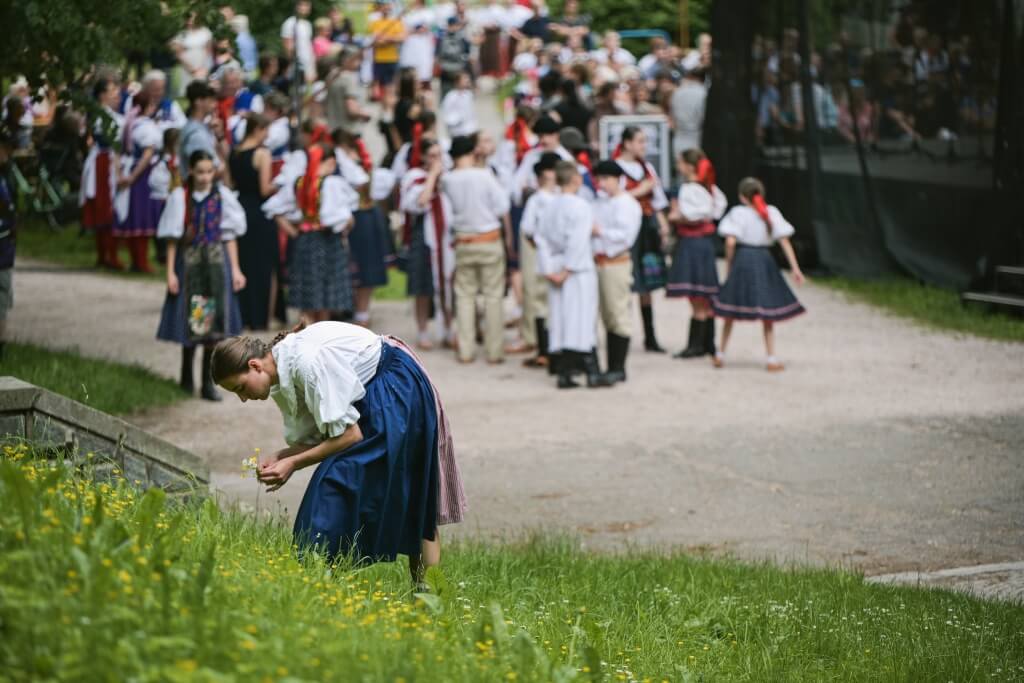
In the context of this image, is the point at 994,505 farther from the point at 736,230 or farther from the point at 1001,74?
Result: the point at 1001,74

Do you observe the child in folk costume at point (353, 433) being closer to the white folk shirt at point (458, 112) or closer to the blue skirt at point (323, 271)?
the blue skirt at point (323, 271)

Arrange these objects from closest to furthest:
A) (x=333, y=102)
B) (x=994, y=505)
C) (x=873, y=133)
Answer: (x=994, y=505) < (x=873, y=133) < (x=333, y=102)

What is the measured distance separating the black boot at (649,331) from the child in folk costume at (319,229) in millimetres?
2428

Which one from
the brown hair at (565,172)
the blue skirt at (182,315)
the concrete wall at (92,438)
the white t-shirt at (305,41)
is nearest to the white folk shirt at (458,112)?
the white t-shirt at (305,41)

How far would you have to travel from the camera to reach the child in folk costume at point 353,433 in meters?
5.25

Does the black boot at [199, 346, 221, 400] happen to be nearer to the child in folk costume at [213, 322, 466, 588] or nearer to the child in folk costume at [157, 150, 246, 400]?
the child in folk costume at [157, 150, 246, 400]

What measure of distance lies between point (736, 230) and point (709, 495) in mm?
3880

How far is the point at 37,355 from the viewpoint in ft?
35.0

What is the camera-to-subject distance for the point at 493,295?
1223 centimetres

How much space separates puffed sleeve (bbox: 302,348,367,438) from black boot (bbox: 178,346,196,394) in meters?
5.60

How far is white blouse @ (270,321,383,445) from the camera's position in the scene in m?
5.25

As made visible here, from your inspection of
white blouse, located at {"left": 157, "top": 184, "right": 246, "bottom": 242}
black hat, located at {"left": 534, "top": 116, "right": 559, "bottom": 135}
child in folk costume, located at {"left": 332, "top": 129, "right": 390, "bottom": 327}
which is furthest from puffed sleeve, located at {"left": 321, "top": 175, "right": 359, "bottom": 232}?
white blouse, located at {"left": 157, "top": 184, "right": 246, "bottom": 242}

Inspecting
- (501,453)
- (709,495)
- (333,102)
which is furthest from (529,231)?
(333,102)

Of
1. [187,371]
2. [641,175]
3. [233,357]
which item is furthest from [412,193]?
[233,357]
